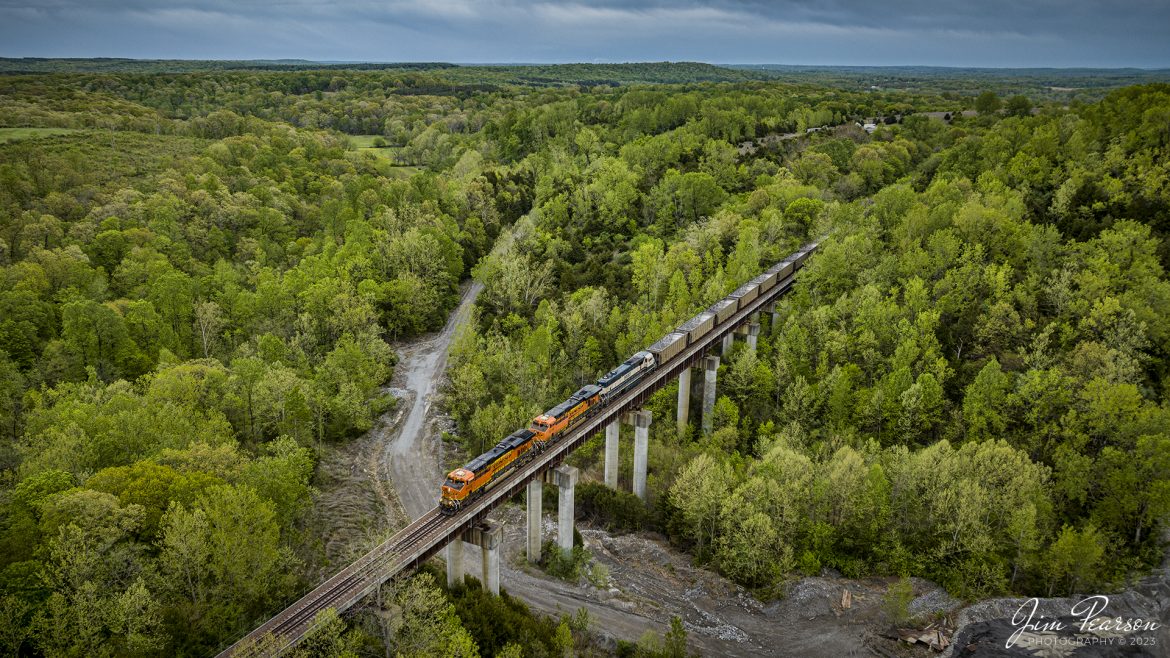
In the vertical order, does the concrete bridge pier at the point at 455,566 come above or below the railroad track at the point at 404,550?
below

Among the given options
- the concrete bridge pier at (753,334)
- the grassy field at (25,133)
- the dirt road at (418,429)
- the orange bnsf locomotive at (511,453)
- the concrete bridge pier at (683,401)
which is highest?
the grassy field at (25,133)

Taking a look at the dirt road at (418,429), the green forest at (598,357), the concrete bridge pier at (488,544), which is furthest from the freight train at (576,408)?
the dirt road at (418,429)

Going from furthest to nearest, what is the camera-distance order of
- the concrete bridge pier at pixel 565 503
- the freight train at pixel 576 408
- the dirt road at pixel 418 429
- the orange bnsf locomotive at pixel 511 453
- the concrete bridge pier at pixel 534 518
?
the dirt road at pixel 418 429
the concrete bridge pier at pixel 565 503
the concrete bridge pier at pixel 534 518
the freight train at pixel 576 408
the orange bnsf locomotive at pixel 511 453

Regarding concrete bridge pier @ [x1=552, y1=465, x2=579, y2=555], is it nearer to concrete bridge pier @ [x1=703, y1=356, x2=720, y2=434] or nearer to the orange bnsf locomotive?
the orange bnsf locomotive

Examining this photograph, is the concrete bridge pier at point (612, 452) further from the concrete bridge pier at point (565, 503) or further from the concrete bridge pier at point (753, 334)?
the concrete bridge pier at point (753, 334)

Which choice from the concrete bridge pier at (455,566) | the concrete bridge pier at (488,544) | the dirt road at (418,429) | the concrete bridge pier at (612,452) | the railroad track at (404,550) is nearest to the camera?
the railroad track at (404,550)

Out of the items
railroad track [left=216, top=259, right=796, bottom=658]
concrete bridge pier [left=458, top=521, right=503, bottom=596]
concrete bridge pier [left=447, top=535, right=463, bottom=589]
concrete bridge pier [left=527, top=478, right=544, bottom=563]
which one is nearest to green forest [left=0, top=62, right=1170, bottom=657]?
railroad track [left=216, top=259, right=796, bottom=658]

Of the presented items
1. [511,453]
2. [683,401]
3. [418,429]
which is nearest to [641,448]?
[683,401]
